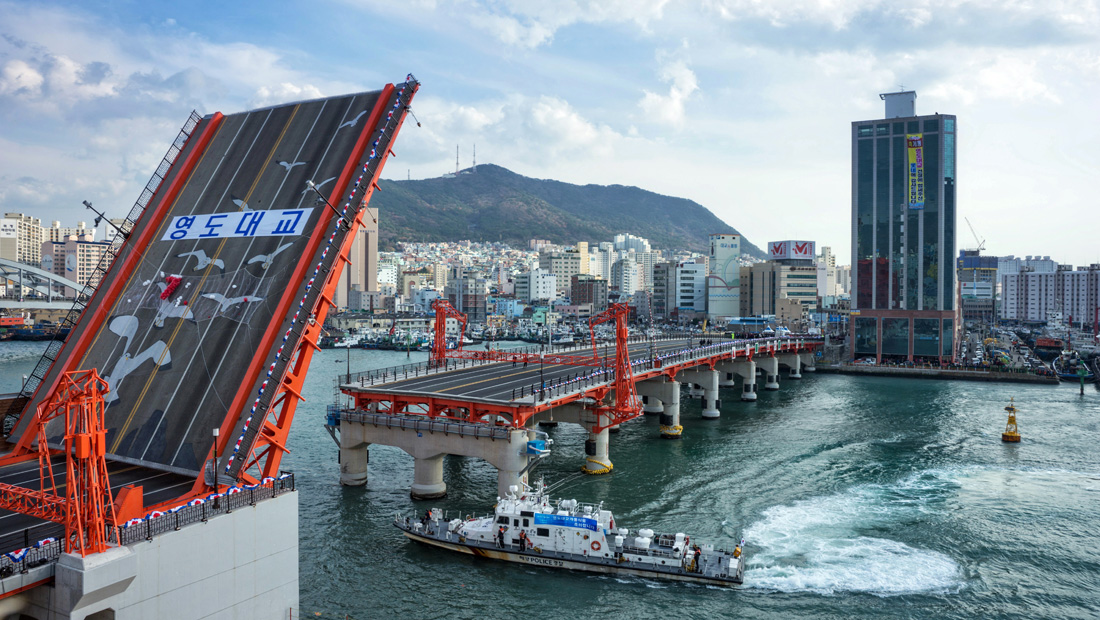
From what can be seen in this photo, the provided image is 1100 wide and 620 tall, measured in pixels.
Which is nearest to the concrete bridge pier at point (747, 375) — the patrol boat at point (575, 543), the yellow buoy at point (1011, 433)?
the yellow buoy at point (1011, 433)

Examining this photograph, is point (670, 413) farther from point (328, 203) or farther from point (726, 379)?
point (726, 379)

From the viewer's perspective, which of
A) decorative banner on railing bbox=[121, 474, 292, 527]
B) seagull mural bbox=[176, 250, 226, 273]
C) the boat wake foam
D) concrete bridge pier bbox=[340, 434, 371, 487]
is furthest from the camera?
concrete bridge pier bbox=[340, 434, 371, 487]

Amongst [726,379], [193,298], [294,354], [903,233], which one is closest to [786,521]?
[294,354]

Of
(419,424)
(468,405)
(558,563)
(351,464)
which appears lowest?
(558,563)

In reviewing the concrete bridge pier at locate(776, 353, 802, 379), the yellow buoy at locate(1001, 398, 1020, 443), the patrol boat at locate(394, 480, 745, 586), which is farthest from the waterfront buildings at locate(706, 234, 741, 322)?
the patrol boat at locate(394, 480, 745, 586)

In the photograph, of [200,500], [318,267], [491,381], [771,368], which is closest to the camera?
[200,500]

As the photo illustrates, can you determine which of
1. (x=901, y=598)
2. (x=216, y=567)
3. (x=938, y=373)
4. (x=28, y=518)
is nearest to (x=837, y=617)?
(x=901, y=598)

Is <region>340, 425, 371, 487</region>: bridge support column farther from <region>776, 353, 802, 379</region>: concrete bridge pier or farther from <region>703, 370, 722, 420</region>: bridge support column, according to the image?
<region>776, 353, 802, 379</region>: concrete bridge pier
